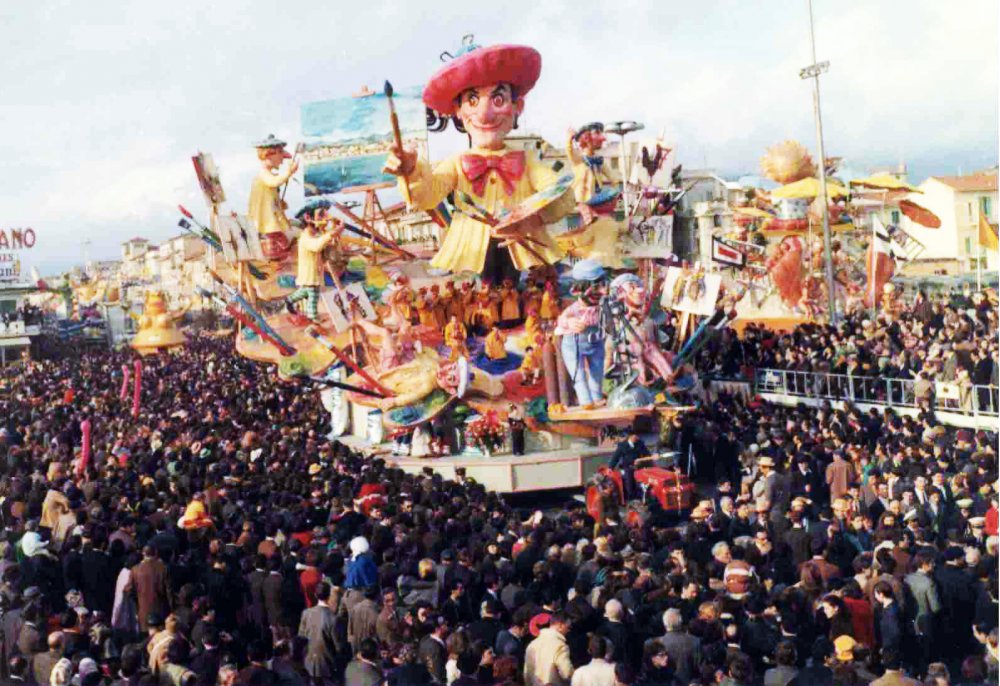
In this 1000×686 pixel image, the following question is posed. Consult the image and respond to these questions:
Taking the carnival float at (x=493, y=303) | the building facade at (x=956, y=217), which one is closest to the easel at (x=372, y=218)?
the carnival float at (x=493, y=303)

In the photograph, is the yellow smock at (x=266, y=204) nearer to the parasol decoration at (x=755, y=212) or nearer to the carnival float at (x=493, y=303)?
the carnival float at (x=493, y=303)

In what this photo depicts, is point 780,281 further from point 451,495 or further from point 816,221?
point 451,495

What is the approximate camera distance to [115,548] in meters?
11.4

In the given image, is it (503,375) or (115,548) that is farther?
(503,375)

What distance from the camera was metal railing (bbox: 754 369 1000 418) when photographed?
1789cm

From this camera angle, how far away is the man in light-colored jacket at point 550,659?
7.99m

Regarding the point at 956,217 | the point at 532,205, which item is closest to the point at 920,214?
the point at 956,217

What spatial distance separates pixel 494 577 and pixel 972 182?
4766 centimetres

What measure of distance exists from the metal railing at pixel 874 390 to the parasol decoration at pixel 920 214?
54.4ft

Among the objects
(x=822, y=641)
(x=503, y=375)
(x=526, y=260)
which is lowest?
(x=822, y=641)

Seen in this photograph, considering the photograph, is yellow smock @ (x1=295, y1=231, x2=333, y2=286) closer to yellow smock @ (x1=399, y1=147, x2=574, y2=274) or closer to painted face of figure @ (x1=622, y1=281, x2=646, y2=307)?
yellow smock @ (x1=399, y1=147, x2=574, y2=274)

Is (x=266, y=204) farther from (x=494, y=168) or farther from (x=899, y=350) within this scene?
(x=899, y=350)

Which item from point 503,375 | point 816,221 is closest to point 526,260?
point 503,375

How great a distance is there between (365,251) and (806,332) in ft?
32.1
